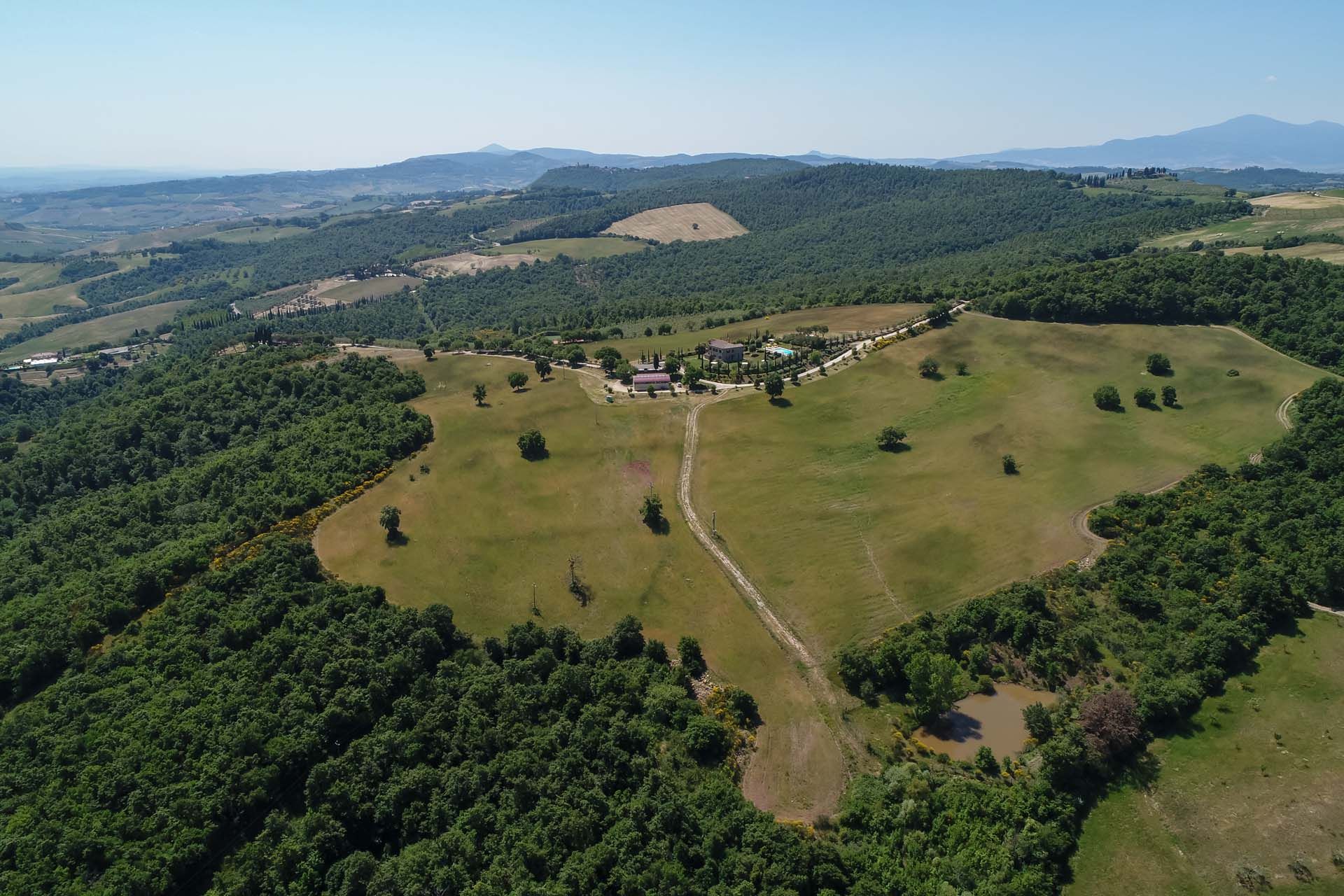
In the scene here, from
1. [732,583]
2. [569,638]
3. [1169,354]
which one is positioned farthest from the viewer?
[1169,354]

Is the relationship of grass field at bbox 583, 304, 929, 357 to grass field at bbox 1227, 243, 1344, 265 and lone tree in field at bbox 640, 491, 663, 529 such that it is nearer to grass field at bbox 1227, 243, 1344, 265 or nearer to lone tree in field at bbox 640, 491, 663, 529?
lone tree in field at bbox 640, 491, 663, 529

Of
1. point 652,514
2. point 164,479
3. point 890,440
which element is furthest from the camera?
point 890,440

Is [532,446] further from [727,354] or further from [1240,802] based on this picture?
[1240,802]

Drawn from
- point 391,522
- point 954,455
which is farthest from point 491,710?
point 954,455

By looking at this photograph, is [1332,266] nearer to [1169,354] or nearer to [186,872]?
[1169,354]

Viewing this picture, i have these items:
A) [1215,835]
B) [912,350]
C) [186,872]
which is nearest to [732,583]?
[1215,835]

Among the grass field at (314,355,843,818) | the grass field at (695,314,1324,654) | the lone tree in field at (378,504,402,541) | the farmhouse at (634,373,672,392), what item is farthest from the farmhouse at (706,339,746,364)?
the lone tree in field at (378,504,402,541)

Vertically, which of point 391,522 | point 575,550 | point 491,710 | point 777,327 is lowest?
point 491,710
